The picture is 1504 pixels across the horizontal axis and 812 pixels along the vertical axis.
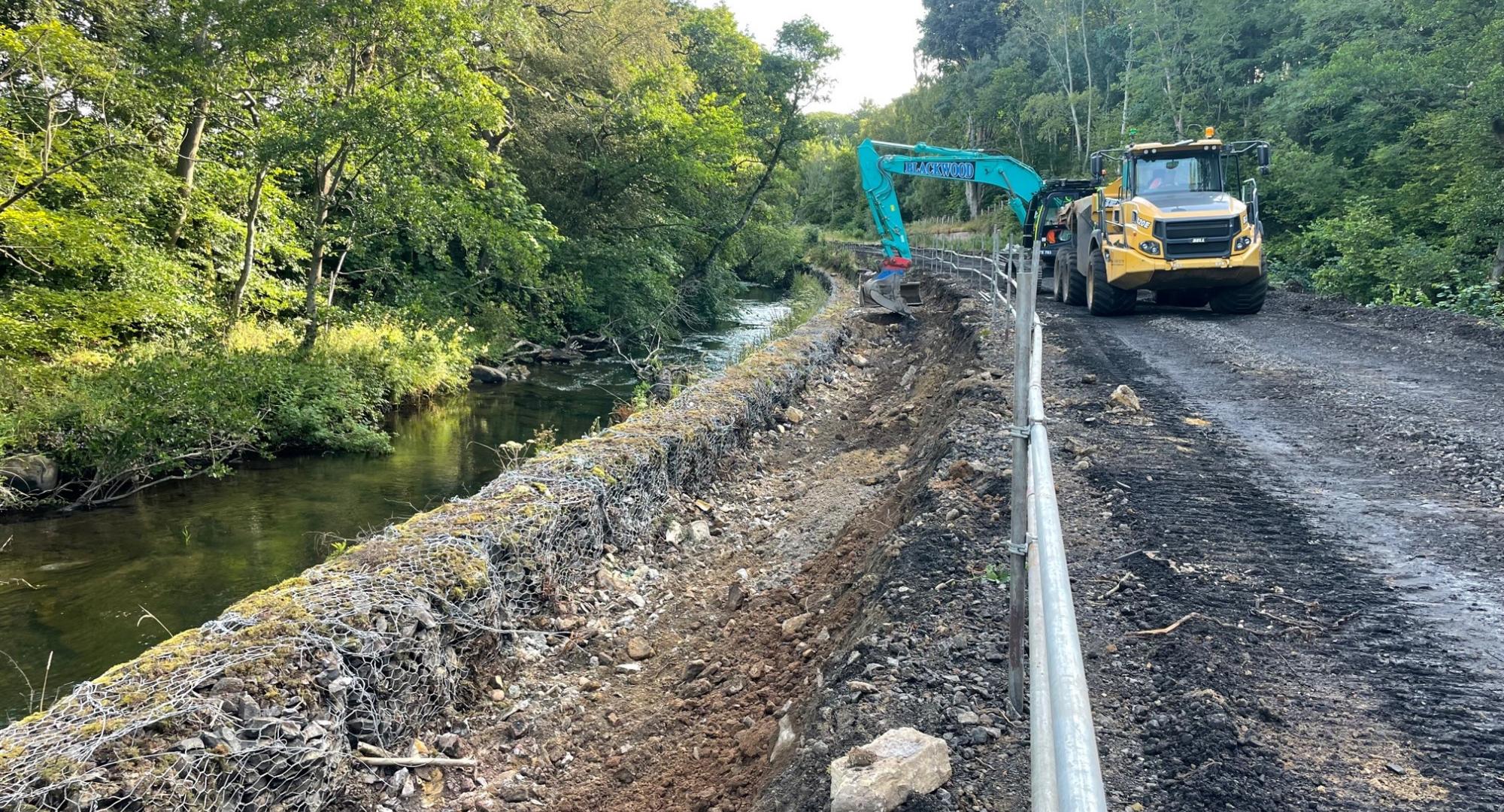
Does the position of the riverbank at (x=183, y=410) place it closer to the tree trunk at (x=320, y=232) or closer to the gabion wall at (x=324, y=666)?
the tree trunk at (x=320, y=232)

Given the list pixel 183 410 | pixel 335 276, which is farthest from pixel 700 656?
pixel 335 276

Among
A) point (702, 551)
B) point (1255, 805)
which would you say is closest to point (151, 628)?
point (702, 551)

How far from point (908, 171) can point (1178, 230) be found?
497 centimetres

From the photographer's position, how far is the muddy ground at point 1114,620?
8.72ft

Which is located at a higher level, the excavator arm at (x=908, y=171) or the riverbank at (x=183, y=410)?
the excavator arm at (x=908, y=171)

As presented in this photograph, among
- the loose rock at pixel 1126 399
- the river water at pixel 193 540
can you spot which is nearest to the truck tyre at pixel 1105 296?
the loose rock at pixel 1126 399

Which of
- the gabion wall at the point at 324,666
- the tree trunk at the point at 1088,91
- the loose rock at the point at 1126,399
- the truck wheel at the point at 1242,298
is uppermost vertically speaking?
the tree trunk at the point at 1088,91

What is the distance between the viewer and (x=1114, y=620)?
11.3 ft

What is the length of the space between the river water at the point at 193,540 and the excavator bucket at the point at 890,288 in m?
6.10

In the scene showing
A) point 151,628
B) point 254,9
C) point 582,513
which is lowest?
point 151,628

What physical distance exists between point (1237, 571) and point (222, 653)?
15.3ft

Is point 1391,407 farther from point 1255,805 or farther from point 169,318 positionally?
point 169,318

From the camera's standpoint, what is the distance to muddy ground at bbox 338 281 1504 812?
8.72ft

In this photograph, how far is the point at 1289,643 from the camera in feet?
10.4
